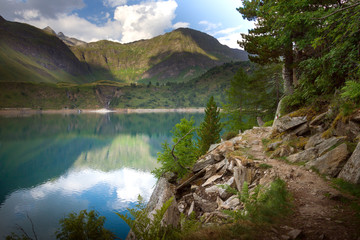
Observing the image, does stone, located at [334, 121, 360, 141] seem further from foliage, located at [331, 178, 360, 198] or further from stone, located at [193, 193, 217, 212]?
stone, located at [193, 193, 217, 212]

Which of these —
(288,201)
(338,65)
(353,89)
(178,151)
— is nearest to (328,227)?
(288,201)

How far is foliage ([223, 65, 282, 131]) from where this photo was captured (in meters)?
34.4

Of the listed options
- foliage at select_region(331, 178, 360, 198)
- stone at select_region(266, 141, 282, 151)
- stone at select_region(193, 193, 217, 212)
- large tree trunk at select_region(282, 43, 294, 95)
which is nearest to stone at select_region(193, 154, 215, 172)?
stone at select_region(266, 141, 282, 151)

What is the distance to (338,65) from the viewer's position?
11.4 meters

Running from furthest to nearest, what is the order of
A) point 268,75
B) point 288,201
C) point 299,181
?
1. point 268,75
2. point 299,181
3. point 288,201

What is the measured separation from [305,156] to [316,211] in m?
4.97

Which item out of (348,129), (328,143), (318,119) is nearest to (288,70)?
(318,119)

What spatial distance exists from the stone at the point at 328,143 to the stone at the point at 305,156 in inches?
10.9

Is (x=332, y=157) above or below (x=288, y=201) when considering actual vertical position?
above

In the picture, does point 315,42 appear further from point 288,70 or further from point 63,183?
point 63,183

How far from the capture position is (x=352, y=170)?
7.27 m

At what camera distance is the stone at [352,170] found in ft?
23.0

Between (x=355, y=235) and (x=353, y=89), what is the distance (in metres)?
7.49

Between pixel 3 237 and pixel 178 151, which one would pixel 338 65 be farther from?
pixel 3 237
